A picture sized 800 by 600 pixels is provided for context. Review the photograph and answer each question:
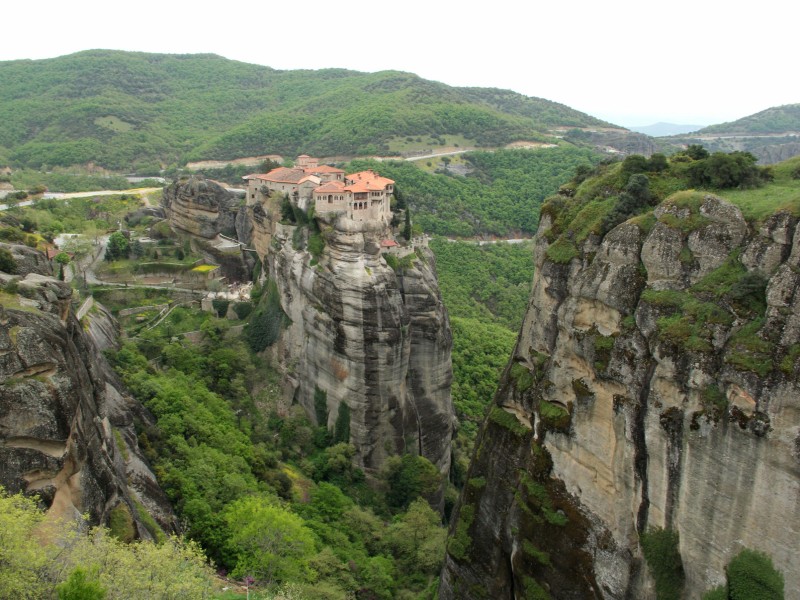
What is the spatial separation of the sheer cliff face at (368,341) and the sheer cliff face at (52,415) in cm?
1914

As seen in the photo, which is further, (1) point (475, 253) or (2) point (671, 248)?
(1) point (475, 253)

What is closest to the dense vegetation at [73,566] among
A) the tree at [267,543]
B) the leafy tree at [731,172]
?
the tree at [267,543]

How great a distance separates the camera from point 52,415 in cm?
1988

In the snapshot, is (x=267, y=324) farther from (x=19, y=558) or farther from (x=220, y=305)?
(x=19, y=558)

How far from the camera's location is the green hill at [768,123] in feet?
486

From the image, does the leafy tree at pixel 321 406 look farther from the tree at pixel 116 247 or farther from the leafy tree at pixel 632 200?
the leafy tree at pixel 632 200

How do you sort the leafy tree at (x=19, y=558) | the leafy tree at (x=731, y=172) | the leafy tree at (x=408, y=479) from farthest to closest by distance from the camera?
the leafy tree at (x=408, y=479), the leafy tree at (x=731, y=172), the leafy tree at (x=19, y=558)

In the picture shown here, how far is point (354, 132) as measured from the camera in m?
115

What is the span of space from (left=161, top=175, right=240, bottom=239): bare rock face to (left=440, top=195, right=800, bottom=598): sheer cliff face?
39.9 meters

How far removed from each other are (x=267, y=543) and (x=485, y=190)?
258 feet

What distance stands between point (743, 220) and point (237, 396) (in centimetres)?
3625

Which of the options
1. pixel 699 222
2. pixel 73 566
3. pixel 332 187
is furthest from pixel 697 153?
pixel 332 187

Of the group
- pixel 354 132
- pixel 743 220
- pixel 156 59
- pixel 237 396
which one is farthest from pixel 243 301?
pixel 156 59

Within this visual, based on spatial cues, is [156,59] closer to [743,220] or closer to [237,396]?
[237,396]
